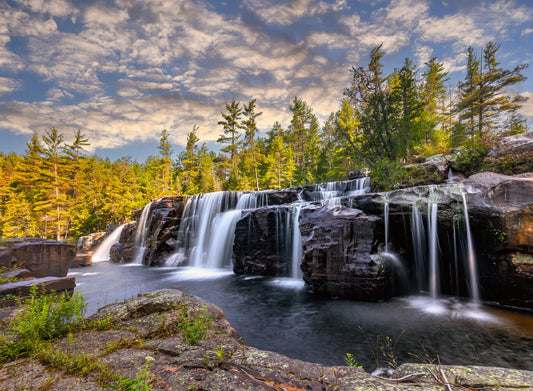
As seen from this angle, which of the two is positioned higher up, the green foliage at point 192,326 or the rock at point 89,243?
the green foliage at point 192,326

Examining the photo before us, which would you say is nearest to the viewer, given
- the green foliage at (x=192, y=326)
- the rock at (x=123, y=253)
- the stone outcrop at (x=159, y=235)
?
the green foliage at (x=192, y=326)

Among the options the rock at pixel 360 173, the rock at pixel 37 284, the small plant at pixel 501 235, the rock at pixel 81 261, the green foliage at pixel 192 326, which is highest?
the rock at pixel 360 173

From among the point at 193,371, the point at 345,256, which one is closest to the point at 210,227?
the point at 345,256

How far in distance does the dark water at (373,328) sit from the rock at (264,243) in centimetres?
278

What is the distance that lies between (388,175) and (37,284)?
17025 millimetres

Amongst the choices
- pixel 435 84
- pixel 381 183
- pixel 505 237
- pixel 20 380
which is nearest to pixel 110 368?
pixel 20 380

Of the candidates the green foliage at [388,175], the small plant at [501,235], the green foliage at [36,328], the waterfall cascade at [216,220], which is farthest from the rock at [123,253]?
the small plant at [501,235]

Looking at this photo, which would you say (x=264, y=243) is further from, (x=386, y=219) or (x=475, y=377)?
(x=475, y=377)

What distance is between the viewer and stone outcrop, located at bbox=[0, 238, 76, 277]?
1023 cm

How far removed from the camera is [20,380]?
2.26 metres

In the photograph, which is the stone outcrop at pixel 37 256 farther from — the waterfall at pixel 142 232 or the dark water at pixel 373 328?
the waterfall at pixel 142 232

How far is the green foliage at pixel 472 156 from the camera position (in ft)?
37.2

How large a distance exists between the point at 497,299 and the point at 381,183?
802 cm

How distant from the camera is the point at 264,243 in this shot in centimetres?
1305
